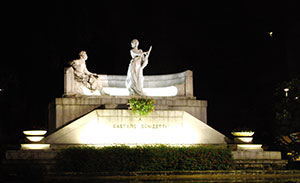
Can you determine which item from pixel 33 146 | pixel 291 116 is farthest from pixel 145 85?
pixel 33 146

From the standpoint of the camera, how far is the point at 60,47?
2825 cm

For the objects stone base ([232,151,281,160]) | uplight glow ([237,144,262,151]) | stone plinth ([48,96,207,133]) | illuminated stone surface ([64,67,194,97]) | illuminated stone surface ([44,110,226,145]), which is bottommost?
stone base ([232,151,281,160])

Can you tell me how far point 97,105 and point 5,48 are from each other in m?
10.4

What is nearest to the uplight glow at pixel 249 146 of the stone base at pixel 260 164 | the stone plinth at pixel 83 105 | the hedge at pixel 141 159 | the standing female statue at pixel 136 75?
the stone base at pixel 260 164

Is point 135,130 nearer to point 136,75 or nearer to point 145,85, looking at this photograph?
point 136,75

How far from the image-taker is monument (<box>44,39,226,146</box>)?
59.3 feet

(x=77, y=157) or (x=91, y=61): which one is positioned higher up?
(x=91, y=61)

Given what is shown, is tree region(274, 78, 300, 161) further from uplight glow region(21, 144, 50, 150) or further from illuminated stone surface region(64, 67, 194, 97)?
uplight glow region(21, 144, 50, 150)

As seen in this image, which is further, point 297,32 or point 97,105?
point 297,32

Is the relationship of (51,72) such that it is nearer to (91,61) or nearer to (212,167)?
(91,61)

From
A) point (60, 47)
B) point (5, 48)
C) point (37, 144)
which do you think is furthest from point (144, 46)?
point (37, 144)

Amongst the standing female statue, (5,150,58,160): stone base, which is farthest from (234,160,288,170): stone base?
(5,150,58,160): stone base

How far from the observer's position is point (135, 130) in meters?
18.3

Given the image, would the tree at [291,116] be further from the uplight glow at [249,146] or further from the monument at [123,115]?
the monument at [123,115]
